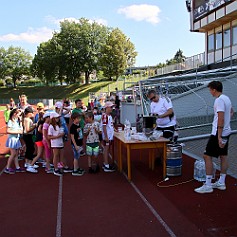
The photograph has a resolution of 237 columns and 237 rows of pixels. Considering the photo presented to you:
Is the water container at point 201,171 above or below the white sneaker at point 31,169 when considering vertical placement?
above

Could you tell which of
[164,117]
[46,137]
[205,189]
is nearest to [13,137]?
[46,137]

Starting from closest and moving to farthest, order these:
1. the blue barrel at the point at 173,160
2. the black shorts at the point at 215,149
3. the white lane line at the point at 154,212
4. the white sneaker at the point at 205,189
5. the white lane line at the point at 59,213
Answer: the white lane line at the point at 154,212, the white lane line at the point at 59,213, the black shorts at the point at 215,149, the white sneaker at the point at 205,189, the blue barrel at the point at 173,160

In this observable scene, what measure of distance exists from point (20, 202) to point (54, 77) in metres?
70.3

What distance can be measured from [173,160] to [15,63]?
87713 millimetres

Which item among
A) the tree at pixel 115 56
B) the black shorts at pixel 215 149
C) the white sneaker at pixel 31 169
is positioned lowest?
the white sneaker at pixel 31 169

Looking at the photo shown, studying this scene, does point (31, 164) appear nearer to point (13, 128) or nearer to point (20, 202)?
point (13, 128)

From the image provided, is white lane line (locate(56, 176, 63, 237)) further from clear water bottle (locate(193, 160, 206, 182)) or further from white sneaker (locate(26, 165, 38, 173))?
clear water bottle (locate(193, 160, 206, 182))

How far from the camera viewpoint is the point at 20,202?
5840mm

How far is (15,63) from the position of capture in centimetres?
8819

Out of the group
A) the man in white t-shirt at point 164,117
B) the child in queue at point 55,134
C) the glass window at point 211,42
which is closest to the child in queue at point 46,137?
the child in queue at point 55,134

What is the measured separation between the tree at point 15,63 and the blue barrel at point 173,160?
278ft

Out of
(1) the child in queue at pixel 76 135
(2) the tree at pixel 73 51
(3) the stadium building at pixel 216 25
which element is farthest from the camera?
(2) the tree at pixel 73 51

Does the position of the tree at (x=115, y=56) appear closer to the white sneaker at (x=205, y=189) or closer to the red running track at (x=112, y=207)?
the red running track at (x=112, y=207)

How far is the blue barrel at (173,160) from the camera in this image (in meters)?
7.12
